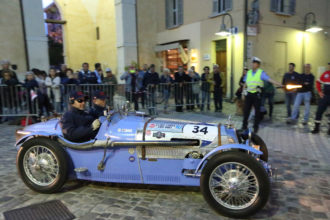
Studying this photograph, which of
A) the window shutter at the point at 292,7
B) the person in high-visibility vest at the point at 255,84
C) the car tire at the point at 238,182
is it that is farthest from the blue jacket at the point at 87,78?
the window shutter at the point at 292,7

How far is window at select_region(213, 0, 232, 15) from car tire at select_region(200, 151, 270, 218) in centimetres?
1117

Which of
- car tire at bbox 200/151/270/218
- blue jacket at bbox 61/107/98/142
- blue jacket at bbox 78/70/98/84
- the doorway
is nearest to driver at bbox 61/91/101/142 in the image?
blue jacket at bbox 61/107/98/142

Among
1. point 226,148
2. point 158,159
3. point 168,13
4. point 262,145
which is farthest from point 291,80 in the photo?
point 168,13

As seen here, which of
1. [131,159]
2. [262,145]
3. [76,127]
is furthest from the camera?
[262,145]

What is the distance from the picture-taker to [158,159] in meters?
3.40

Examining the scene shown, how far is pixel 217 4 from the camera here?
13.2 m

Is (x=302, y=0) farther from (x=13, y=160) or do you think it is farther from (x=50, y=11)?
(x=50, y=11)

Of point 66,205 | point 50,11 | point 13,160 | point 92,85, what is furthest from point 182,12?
point 50,11

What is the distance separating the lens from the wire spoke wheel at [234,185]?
3.01 meters

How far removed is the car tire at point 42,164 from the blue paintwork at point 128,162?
150 millimetres

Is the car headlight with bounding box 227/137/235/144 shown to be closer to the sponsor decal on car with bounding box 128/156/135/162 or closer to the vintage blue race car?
the vintage blue race car

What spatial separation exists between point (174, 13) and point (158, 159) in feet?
48.1

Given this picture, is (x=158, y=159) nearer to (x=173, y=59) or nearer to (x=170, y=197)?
(x=170, y=197)

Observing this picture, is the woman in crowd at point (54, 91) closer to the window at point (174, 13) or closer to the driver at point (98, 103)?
the driver at point (98, 103)
